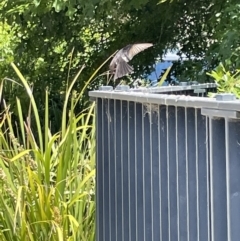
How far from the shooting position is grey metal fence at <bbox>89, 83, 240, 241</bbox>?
68.9 inches

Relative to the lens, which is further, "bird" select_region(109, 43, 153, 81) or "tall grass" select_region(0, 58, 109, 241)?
"tall grass" select_region(0, 58, 109, 241)

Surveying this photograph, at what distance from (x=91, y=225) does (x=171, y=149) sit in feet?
4.85

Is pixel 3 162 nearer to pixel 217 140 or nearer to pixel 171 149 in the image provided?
pixel 171 149

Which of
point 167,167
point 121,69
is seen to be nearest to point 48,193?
point 121,69

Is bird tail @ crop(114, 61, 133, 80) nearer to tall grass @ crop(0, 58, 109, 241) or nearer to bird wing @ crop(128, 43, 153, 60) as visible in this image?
bird wing @ crop(128, 43, 153, 60)

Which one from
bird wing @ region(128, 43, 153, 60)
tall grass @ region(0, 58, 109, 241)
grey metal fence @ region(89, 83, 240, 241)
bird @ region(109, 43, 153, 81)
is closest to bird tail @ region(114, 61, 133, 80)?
bird @ region(109, 43, 153, 81)

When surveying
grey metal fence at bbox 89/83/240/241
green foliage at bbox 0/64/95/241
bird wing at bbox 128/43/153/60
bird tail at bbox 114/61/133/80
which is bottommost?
green foliage at bbox 0/64/95/241

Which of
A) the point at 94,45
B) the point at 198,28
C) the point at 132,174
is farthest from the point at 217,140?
the point at 94,45

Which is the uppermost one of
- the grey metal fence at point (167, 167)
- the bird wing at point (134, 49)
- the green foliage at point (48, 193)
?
the bird wing at point (134, 49)

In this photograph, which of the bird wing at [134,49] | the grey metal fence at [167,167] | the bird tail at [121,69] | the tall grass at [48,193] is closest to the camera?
the grey metal fence at [167,167]

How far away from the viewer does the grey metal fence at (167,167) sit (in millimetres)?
1750

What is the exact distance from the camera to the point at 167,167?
2.08 metres

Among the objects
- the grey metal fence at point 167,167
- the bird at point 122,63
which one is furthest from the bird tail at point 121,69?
the grey metal fence at point 167,167

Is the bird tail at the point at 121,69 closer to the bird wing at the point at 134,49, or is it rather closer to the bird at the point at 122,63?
the bird at the point at 122,63
